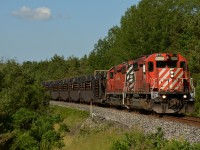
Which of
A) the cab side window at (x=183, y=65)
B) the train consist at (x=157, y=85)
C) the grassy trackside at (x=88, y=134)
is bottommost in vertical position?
the grassy trackside at (x=88, y=134)

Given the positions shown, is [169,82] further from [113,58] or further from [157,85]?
[113,58]

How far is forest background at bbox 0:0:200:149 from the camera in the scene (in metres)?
23.4

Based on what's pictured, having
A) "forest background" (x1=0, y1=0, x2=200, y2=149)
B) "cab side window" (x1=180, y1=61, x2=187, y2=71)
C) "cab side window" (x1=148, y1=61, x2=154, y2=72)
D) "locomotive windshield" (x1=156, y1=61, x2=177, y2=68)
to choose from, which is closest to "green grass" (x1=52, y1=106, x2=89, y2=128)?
"forest background" (x1=0, y1=0, x2=200, y2=149)

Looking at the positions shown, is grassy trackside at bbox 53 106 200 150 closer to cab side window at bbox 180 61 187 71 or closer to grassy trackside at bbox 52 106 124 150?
grassy trackside at bbox 52 106 124 150

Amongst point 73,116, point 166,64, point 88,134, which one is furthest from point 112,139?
point 73,116

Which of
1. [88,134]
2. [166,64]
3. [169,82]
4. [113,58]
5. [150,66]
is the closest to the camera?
[88,134]

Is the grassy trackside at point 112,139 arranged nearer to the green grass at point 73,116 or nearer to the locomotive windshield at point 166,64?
the green grass at point 73,116

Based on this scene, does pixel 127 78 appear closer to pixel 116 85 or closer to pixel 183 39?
pixel 116 85

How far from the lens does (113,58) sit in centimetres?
8325

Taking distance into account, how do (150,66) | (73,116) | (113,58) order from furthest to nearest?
(113,58)
(73,116)
(150,66)

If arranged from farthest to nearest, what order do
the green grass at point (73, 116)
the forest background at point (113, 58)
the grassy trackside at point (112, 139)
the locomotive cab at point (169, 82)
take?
the green grass at point (73, 116) < the forest background at point (113, 58) < the locomotive cab at point (169, 82) < the grassy trackside at point (112, 139)

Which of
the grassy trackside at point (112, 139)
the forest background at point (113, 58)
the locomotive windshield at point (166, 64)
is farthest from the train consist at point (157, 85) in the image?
the forest background at point (113, 58)

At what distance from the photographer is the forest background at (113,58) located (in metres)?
23.4

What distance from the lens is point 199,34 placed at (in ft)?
172
